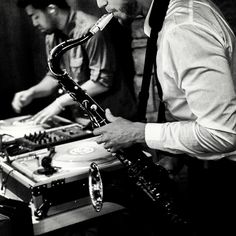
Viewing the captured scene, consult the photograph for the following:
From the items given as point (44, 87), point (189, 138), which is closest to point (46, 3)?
point (44, 87)

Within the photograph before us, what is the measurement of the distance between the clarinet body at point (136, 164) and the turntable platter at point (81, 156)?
0.27 ft

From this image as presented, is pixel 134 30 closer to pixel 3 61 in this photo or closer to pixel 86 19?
pixel 86 19

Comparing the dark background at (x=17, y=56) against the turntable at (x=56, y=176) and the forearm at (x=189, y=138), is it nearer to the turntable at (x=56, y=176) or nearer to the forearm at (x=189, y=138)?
the turntable at (x=56, y=176)

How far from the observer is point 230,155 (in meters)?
2.03

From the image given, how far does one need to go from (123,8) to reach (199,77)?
604 millimetres

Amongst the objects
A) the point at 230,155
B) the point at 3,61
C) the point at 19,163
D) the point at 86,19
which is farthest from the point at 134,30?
the point at 230,155

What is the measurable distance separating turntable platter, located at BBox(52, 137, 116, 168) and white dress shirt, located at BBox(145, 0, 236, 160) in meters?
0.52

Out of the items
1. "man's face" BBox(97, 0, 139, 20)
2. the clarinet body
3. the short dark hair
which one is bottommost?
the clarinet body

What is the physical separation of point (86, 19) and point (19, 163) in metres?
1.18

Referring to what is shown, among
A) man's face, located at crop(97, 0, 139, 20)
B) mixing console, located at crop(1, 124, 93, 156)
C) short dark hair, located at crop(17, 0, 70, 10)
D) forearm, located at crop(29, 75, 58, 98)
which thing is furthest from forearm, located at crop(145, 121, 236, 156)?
forearm, located at crop(29, 75, 58, 98)

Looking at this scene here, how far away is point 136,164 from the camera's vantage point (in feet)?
7.93

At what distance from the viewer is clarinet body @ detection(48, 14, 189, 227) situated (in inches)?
90.7

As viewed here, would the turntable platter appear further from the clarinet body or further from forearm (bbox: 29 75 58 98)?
forearm (bbox: 29 75 58 98)

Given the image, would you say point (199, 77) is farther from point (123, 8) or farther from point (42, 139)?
point (42, 139)
